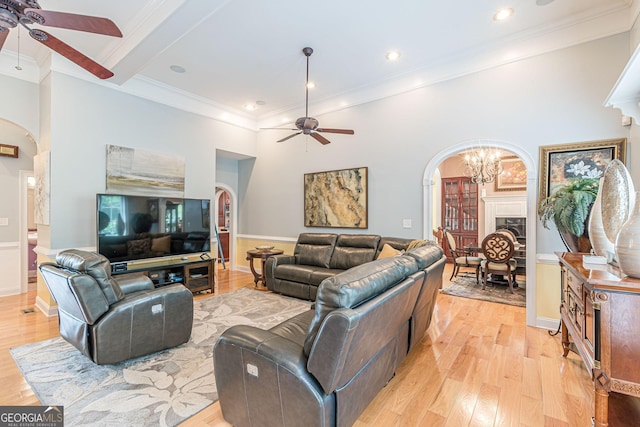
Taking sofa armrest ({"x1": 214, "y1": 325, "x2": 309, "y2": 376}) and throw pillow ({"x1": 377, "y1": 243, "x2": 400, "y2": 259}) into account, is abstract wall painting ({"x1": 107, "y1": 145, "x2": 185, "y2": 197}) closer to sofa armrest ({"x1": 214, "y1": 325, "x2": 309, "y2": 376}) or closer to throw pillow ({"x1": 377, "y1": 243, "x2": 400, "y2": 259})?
throw pillow ({"x1": 377, "y1": 243, "x2": 400, "y2": 259})

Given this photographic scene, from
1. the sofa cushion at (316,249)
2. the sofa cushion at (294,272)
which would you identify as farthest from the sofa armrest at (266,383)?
the sofa cushion at (316,249)

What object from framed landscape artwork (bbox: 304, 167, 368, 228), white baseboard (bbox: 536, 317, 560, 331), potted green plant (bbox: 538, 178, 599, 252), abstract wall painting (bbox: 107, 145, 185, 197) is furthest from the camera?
framed landscape artwork (bbox: 304, 167, 368, 228)

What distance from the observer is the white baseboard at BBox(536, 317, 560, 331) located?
348 cm

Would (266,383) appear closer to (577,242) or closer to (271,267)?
(577,242)

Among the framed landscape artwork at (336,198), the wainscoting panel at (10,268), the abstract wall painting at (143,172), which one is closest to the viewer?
the abstract wall painting at (143,172)

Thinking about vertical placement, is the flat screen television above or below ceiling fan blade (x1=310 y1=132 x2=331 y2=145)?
below

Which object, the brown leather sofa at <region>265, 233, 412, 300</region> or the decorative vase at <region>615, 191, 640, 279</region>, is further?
the brown leather sofa at <region>265, 233, 412, 300</region>

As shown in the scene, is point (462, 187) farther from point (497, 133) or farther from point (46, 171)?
point (46, 171)

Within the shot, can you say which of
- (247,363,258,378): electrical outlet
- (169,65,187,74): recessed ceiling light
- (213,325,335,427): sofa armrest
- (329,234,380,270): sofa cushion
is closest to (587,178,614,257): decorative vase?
(213,325,335,427): sofa armrest

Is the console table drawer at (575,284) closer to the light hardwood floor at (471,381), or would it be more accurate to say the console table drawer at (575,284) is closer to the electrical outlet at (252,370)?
the light hardwood floor at (471,381)

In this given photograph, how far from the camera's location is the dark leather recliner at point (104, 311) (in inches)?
94.2

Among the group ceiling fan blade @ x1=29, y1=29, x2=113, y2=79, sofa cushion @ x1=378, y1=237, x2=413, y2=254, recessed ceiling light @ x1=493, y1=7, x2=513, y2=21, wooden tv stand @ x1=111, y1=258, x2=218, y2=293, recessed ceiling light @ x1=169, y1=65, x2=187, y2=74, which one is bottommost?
wooden tv stand @ x1=111, y1=258, x2=218, y2=293

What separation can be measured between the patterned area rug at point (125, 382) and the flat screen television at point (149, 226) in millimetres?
1414

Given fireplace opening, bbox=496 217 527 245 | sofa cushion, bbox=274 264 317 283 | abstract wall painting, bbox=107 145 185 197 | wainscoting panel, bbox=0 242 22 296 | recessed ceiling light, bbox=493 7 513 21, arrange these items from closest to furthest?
recessed ceiling light, bbox=493 7 513 21
abstract wall painting, bbox=107 145 185 197
sofa cushion, bbox=274 264 317 283
wainscoting panel, bbox=0 242 22 296
fireplace opening, bbox=496 217 527 245
